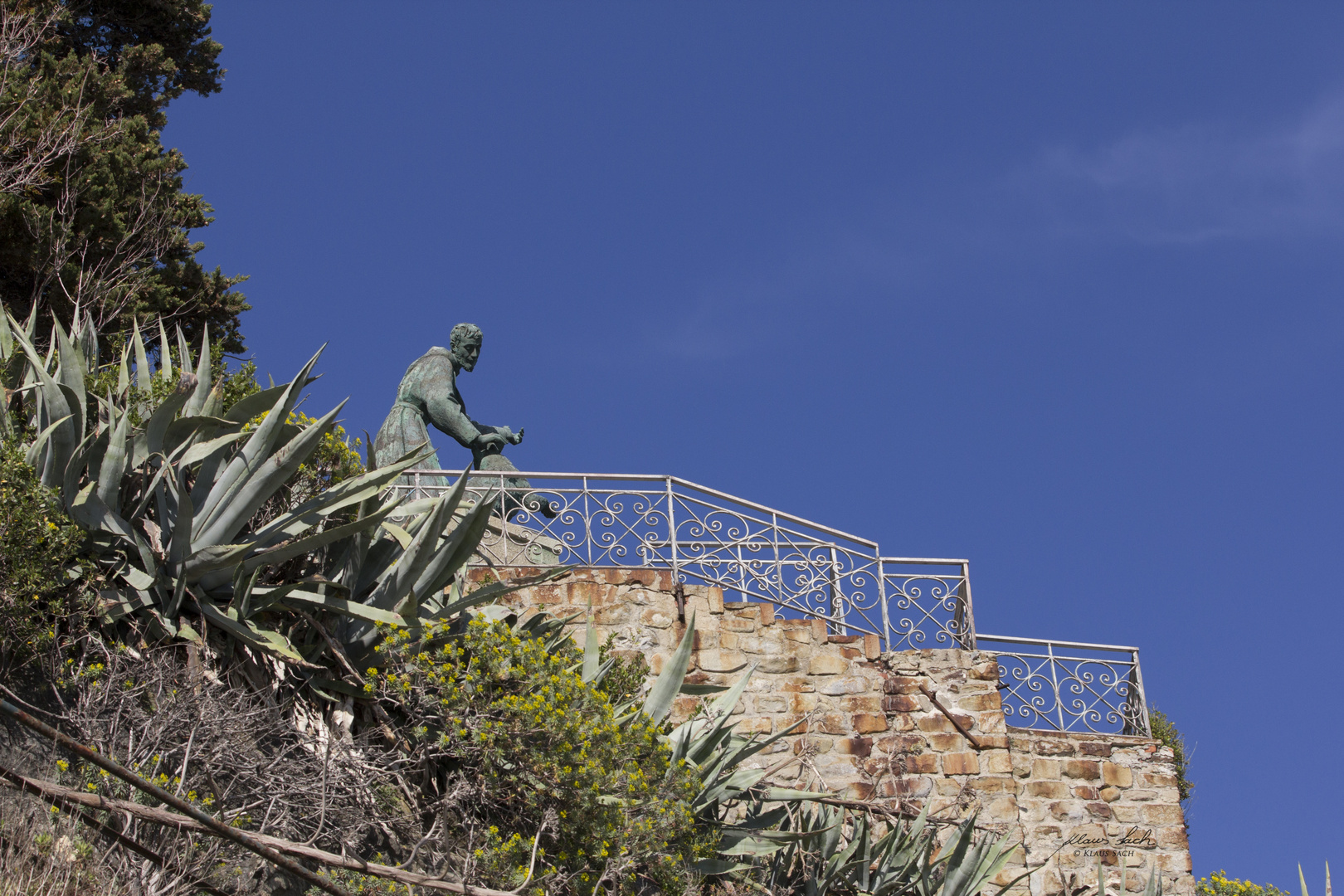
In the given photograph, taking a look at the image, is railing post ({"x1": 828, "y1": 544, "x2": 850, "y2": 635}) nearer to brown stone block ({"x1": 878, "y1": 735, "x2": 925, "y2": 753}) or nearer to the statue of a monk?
brown stone block ({"x1": 878, "y1": 735, "x2": 925, "y2": 753})

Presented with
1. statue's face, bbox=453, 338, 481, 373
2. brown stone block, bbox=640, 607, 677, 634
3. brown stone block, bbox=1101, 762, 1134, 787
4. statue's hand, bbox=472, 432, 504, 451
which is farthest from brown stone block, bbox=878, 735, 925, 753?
statue's face, bbox=453, 338, 481, 373

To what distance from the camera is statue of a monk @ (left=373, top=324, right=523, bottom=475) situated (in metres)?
10.1

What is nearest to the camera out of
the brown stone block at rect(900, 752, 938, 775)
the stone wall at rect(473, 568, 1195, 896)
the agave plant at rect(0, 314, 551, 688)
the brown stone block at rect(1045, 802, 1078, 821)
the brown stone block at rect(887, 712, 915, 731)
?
the agave plant at rect(0, 314, 551, 688)

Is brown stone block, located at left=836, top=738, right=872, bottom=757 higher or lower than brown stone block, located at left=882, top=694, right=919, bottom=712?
lower

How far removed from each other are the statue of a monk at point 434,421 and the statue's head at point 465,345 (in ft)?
0.34

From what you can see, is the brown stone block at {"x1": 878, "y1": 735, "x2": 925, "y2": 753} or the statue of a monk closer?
the brown stone block at {"x1": 878, "y1": 735, "x2": 925, "y2": 753}

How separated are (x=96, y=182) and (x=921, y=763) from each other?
7858 mm

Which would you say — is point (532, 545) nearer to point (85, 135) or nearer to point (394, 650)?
point (394, 650)

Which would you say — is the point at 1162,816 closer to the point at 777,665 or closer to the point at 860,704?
the point at 860,704

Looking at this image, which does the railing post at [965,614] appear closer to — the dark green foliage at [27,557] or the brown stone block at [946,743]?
the brown stone block at [946,743]

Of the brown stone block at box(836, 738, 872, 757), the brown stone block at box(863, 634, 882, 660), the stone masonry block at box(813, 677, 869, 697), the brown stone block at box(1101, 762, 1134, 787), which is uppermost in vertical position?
the brown stone block at box(863, 634, 882, 660)

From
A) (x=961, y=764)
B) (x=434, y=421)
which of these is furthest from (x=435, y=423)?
(x=961, y=764)

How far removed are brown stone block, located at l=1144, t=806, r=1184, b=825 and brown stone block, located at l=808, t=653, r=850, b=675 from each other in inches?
92.0

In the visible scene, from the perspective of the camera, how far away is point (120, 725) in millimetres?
5844
